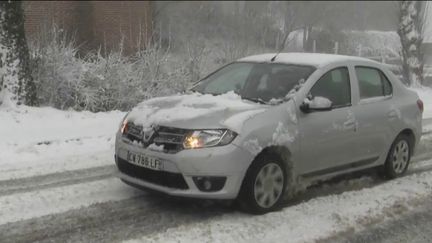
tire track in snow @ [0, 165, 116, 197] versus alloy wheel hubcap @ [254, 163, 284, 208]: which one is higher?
alloy wheel hubcap @ [254, 163, 284, 208]

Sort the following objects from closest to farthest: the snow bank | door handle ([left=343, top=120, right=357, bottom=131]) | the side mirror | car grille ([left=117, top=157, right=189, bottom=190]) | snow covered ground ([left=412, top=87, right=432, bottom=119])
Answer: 1. car grille ([left=117, top=157, right=189, bottom=190])
2. the side mirror
3. door handle ([left=343, top=120, right=357, bottom=131])
4. the snow bank
5. snow covered ground ([left=412, top=87, right=432, bottom=119])

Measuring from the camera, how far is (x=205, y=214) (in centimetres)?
570

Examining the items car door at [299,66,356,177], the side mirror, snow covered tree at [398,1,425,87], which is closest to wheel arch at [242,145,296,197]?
car door at [299,66,356,177]

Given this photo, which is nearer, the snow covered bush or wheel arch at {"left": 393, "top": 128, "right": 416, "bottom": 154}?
wheel arch at {"left": 393, "top": 128, "right": 416, "bottom": 154}

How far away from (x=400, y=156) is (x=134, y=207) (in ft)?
11.5

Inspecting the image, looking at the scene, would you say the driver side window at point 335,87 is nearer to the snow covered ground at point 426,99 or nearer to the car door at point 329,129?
the car door at point 329,129

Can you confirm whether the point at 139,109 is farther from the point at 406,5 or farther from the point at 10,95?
the point at 406,5

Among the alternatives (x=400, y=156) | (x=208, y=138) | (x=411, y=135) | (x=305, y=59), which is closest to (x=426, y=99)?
(x=411, y=135)

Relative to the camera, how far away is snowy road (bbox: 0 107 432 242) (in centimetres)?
514

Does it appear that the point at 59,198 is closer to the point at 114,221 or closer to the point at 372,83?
the point at 114,221

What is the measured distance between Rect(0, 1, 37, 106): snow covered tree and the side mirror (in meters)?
5.63

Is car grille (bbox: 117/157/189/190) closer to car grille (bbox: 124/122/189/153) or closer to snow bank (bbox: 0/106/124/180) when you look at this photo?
car grille (bbox: 124/122/189/153)

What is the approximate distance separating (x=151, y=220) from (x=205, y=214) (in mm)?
548

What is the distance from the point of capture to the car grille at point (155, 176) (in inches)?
214
